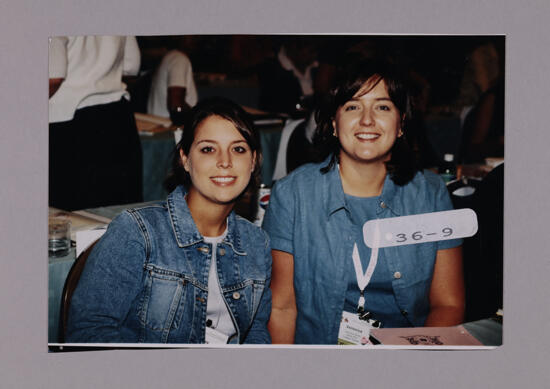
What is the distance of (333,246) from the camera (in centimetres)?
225

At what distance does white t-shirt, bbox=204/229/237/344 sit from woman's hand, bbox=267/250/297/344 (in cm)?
16

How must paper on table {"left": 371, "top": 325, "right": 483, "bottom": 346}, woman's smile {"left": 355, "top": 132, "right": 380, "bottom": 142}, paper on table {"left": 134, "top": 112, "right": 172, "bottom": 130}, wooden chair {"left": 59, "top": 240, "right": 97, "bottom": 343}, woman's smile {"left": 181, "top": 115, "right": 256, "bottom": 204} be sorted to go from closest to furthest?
wooden chair {"left": 59, "top": 240, "right": 97, "bottom": 343} → woman's smile {"left": 181, "top": 115, "right": 256, "bottom": 204} → woman's smile {"left": 355, "top": 132, "right": 380, "bottom": 142} → paper on table {"left": 371, "top": 325, "right": 483, "bottom": 346} → paper on table {"left": 134, "top": 112, "right": 172, "bottom": 130}

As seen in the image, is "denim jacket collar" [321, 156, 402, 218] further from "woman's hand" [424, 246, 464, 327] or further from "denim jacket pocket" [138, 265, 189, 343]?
"denim jacket pocket" [138, 265, 189, 343]

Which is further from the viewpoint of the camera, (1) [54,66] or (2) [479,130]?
(2) [479,130]

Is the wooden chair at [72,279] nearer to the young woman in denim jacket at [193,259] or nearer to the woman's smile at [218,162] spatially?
the young woman in denim jacket at [193,259]

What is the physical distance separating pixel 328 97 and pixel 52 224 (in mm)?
1069

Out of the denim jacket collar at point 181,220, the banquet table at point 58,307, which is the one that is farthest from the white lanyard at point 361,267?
the denim jacket collar at point 181,220

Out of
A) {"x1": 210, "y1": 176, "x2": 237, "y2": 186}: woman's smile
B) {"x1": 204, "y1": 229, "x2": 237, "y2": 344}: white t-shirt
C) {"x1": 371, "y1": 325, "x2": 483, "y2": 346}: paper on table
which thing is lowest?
{"x1": 371, "y1": 325, "x2": 483, "y2": 346}: paper on table

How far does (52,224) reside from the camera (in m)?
2.23

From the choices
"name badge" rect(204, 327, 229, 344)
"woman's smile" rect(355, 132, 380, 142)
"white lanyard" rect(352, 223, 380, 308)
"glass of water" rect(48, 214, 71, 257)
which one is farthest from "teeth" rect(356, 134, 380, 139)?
"glass of water" rect(48, 214, 71, 257)

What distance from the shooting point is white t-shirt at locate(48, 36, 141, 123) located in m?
2.24

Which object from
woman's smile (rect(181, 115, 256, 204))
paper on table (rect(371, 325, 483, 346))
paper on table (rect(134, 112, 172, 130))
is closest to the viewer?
woman's smile (rect(181, 115, 256, 204))
